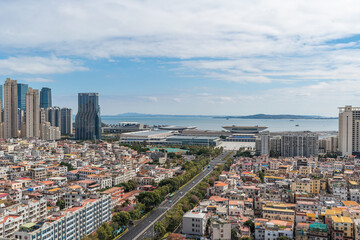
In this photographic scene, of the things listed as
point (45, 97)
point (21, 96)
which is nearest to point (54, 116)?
point (21, 96)

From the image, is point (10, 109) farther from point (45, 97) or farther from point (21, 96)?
point (45, 97)

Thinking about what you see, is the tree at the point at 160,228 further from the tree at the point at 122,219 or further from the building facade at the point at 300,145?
the building facade at the point at 300,145

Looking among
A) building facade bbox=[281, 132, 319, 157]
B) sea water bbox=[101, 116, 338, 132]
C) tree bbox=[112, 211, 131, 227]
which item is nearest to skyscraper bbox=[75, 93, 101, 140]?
building facade bbox=[281, 132, 319, 157]

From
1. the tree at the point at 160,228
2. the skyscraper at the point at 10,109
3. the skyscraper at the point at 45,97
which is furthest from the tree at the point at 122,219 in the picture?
the skyscraper at the point at 45,97

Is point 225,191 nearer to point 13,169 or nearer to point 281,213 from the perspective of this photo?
point 281,213

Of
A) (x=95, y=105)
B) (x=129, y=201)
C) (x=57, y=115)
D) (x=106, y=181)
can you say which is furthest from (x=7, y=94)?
(x=129, y=201)

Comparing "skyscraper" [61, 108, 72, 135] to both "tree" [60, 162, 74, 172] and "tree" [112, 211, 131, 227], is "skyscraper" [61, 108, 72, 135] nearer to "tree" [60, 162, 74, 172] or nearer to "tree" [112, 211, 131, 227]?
"tree" [60, 162, 74, 172]
